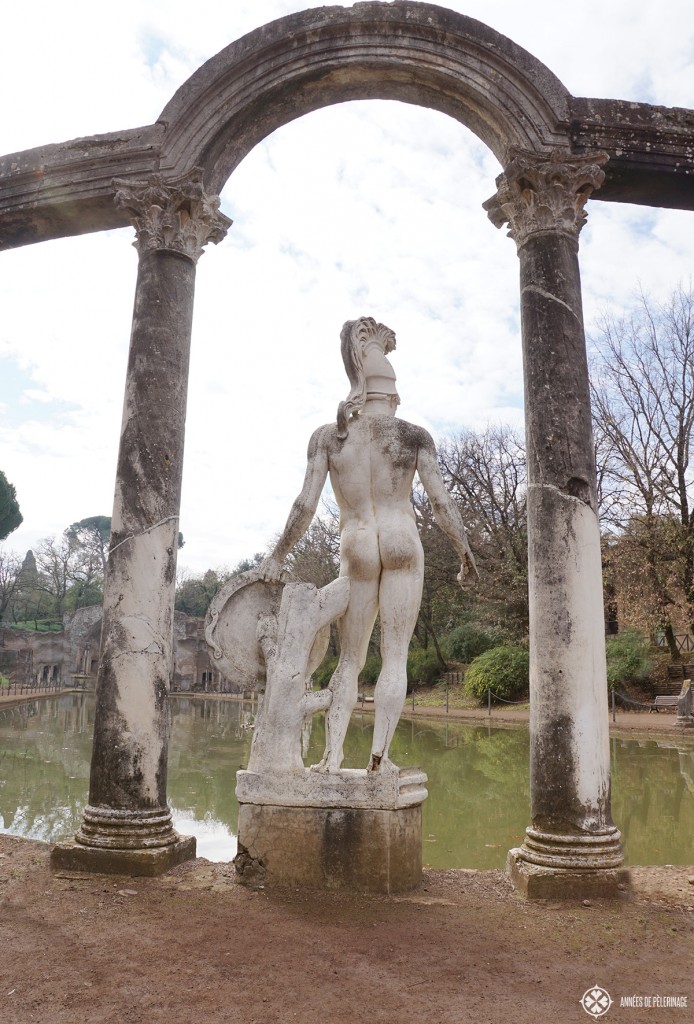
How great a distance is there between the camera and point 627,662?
21.4 m

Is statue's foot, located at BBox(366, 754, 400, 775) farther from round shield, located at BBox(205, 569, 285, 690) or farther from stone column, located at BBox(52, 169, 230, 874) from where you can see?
stone column, located at BBox(52, 169, 230, 874)

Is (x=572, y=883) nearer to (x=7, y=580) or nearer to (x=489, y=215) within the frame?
(x=489, y=215)

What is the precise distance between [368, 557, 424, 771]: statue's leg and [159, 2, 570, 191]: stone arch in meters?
3.66

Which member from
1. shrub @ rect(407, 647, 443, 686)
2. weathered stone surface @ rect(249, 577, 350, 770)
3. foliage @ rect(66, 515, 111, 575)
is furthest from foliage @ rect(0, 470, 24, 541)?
weathered stone surface @ rect(249, 577, 350, 770)

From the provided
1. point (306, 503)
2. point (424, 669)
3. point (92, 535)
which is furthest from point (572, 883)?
point (92, 535)

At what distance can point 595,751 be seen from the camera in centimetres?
479

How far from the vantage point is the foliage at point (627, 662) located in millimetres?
21375

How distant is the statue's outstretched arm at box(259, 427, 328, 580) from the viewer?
4969mm

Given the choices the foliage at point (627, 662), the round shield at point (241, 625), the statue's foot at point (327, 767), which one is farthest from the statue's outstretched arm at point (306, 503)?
the foliage at point (627, 662)

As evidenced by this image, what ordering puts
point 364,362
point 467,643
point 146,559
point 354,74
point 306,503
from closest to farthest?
point 306,503 < point 364,362 < point 146,559 < point 354,74 < point 467,643

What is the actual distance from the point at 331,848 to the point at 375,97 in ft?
20.1

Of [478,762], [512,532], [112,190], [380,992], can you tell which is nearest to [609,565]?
[512,532]

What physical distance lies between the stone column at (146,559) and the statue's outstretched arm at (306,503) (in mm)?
967

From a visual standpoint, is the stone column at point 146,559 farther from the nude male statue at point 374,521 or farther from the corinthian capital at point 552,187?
the corinthian capital at point 552,187
